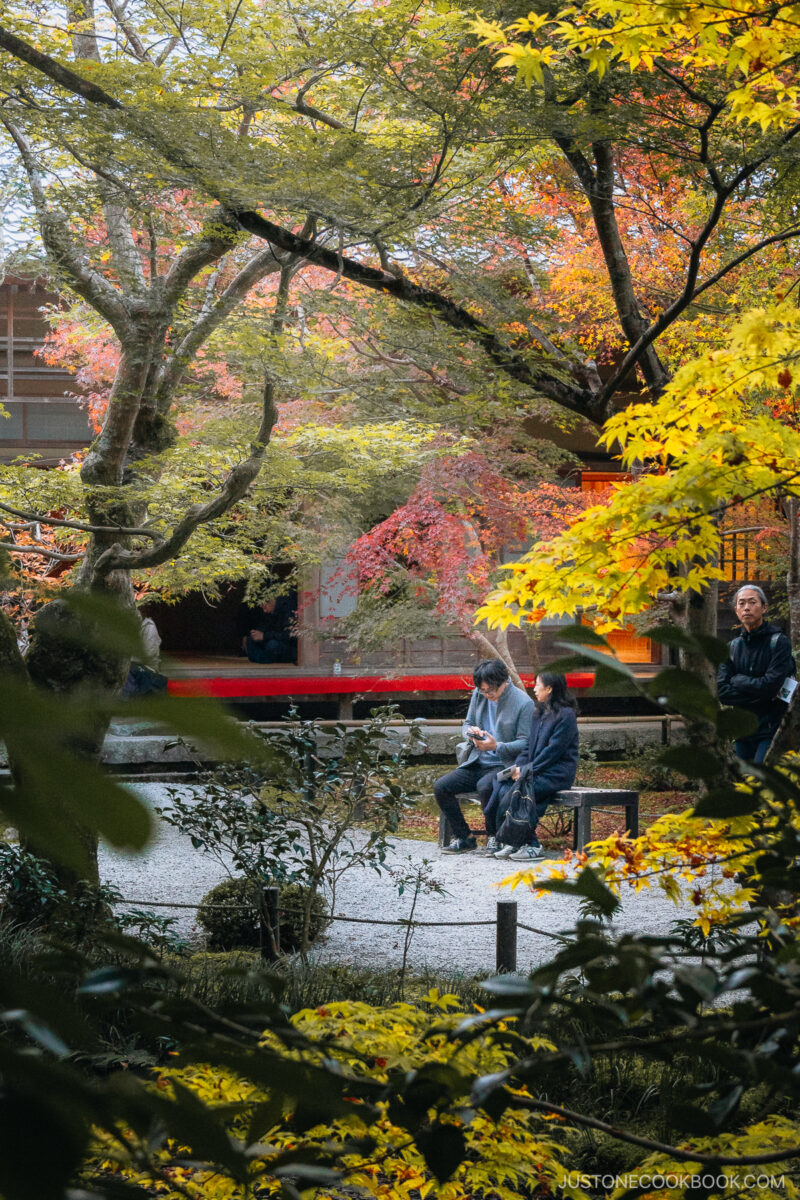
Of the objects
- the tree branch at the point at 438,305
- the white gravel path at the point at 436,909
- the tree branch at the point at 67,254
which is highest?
the tree branch at the point at 67,254

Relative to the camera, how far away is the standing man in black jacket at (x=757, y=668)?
611cm

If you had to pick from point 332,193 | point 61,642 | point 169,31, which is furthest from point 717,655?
point 169,31

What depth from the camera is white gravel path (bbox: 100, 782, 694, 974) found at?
5.84 metres

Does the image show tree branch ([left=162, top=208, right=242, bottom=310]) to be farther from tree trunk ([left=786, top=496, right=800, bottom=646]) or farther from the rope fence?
tree trunk ([left=786, top=496, right=800, bottom=646])

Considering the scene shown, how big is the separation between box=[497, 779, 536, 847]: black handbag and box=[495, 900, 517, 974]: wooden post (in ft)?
8.33

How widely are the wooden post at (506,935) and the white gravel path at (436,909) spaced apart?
47 cm

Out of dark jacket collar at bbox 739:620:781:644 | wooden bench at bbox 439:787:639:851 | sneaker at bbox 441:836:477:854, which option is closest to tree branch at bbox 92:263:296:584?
dark jacket collar at bbox 739:620:781:644

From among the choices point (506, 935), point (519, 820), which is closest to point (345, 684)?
point (519, 820)

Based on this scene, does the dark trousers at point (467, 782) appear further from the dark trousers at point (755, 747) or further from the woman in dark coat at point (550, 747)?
the dark trousers at point (755, 747)

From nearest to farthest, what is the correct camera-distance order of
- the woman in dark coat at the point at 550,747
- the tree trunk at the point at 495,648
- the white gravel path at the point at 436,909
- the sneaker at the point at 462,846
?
the white gravel path at the point at 436,909 < the woman in dark coat at the point at 550,747 < the sneaker at the point at 462,846 < the tree trunk at the point at 495,648

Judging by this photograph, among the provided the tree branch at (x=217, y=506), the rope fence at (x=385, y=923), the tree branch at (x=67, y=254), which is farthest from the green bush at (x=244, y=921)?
the tree branch at (x=67, y=254)

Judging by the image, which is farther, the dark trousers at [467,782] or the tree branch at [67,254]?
the dark trousers at [467,782]

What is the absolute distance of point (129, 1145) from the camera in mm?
466

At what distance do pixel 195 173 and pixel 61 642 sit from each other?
4.58 meters
